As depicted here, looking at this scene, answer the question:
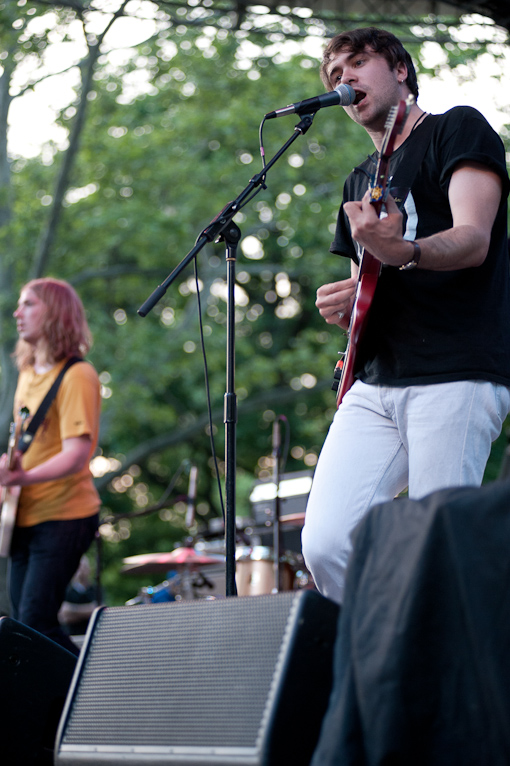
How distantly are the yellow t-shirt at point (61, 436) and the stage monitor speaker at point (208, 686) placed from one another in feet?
5.99

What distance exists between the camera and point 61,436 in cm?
399

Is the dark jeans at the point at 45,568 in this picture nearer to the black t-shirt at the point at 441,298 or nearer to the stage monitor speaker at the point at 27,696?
the stage monitor speaker at the point at 27,696

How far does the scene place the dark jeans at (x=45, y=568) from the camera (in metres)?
3.57

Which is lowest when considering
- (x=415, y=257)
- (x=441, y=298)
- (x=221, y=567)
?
(x=221, y=567)

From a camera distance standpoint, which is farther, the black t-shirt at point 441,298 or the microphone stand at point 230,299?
the microphone stand at point 230,299

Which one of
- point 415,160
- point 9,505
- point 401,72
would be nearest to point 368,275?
point 415,160

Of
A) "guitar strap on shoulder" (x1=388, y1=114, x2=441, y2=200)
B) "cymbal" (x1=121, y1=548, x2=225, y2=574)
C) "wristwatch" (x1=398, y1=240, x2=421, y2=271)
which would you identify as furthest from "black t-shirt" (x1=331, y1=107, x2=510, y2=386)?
"cymbal" (x1=121, y1=548, x2=225, y2=574)

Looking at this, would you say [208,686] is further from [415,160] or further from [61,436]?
[61,436]

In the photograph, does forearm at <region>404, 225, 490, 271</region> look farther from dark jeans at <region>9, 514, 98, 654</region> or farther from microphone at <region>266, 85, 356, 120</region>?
dark jeans at <region>9, 514, 98, 654</region>

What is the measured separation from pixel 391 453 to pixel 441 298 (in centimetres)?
46

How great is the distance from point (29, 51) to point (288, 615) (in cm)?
934

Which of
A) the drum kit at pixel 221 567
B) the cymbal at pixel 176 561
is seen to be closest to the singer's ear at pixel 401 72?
the drum kit at pixel 221 567

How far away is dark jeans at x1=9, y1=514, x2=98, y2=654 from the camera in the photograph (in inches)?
141

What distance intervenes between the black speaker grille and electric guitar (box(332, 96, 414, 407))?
95 centimetres
